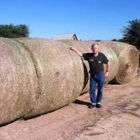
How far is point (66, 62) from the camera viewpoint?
5.48 meters

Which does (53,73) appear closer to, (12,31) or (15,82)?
(15,82)

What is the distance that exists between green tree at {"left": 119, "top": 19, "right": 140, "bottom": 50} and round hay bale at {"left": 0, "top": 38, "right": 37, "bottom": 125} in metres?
22.2

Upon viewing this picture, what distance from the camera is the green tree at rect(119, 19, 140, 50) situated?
26.0m

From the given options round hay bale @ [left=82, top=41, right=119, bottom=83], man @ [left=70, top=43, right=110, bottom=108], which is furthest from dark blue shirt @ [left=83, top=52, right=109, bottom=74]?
round hay bale @ [left=82, top=41, right=119, bottom=83]

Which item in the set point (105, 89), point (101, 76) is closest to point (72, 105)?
point (101, 76)

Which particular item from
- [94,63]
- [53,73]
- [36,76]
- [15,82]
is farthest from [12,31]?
[15,82]

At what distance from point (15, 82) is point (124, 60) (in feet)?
19.2

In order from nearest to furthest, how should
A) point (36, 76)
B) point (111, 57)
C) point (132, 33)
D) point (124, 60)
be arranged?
point (36, 76), point (111, 57), point (124, 60), point (132, 33)

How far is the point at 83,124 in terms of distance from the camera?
4.96 meters

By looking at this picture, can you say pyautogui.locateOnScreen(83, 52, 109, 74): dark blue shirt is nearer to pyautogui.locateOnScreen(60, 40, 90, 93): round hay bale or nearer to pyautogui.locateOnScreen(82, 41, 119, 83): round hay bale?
pyautogui.locateOnScreen(60, 40, 90, 93): round hay bale

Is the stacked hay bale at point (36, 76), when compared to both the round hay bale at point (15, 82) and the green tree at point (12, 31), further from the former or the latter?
the green tree at point (12, 31)

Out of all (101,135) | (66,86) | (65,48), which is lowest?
(101,135)

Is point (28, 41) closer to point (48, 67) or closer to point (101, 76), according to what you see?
point (48, 67)

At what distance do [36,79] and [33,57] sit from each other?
1.42 feet
